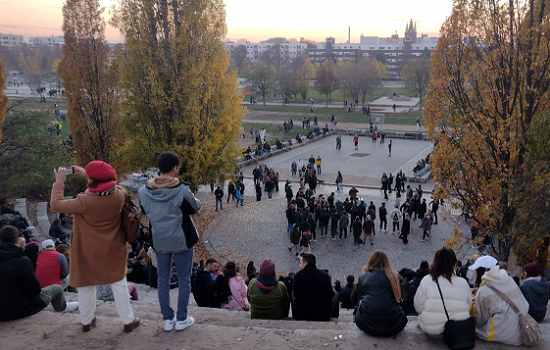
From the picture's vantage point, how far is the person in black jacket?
7324mm

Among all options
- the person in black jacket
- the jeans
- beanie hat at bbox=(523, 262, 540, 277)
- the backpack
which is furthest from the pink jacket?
the backpack

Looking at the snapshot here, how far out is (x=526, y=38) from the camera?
8.64m

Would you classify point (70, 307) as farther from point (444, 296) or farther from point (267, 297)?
point (444, 296)

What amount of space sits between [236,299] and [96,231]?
3.01 meters

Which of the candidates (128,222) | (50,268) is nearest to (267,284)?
(128,222)

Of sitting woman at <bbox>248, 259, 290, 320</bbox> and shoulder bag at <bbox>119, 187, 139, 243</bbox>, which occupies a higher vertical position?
shoulder bag at <bbox>119, 187, 139, 243</bbox>

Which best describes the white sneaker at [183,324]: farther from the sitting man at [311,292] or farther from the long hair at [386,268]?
the long hair at [386,268]

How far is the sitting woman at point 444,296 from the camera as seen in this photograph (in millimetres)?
4336

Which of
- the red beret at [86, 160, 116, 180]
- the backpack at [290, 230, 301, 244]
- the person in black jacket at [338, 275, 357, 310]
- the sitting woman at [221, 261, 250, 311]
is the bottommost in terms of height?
the backpack at [290, 230, 301, 244]

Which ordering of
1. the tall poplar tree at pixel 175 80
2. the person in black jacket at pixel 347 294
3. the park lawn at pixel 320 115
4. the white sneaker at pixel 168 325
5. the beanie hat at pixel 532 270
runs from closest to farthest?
the white sneaker at pixel 168 325 < the beanie hat at pixel 532 270 < the person in black jacket at pixel 347 294 < the tall poplar tree at pixel 175 80 < the park lawn at pixel 320 115

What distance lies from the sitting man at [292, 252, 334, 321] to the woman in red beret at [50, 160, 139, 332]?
86.1 inches

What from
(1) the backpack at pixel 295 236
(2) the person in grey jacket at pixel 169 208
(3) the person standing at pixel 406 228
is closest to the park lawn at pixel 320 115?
(3) the person standing at pixel 406 228

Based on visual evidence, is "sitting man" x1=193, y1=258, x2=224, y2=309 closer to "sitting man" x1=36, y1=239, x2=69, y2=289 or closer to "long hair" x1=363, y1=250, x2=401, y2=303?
"sitting man" x1=36, y1=239, x2=69, y2=289

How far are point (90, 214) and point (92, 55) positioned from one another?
14.7 metres
